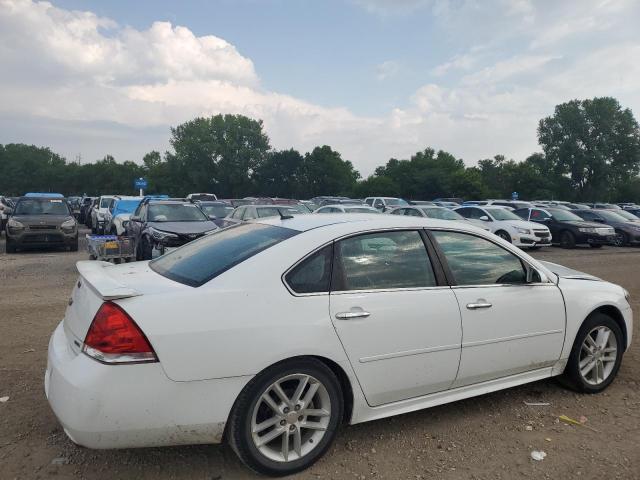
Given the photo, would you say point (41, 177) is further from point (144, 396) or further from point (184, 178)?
point (144, 396)

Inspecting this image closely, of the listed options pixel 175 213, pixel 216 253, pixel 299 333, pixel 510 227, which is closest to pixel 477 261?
pixel 299 333

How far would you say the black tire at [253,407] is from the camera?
9.17 ft

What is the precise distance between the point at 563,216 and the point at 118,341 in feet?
69.1

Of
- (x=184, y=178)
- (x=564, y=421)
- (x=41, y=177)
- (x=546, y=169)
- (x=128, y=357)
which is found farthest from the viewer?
(x=41, y=177)

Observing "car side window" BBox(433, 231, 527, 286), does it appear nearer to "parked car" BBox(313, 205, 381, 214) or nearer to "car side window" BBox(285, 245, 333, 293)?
"car side window" BBox(285, 245, 333, 293)

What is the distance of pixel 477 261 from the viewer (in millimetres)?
3783

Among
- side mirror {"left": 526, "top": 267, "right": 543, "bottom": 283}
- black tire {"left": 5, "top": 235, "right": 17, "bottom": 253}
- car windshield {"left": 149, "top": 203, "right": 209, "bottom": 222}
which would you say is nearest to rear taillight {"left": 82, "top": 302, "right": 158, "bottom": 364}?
side mirror {"left": 526, "top": 267, "right": 543, "bottom": 283}

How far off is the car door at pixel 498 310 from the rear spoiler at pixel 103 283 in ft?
7.05

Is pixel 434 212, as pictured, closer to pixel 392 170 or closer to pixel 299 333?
pixel 299 333

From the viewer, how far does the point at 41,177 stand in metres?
97.3

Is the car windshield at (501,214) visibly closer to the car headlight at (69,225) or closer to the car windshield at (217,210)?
the car windshield at (217,210)

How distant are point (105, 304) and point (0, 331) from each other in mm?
4121

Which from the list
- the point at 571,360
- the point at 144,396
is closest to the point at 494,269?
the point at 571,360

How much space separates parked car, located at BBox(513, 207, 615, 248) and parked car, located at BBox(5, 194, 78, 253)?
1684 cm
